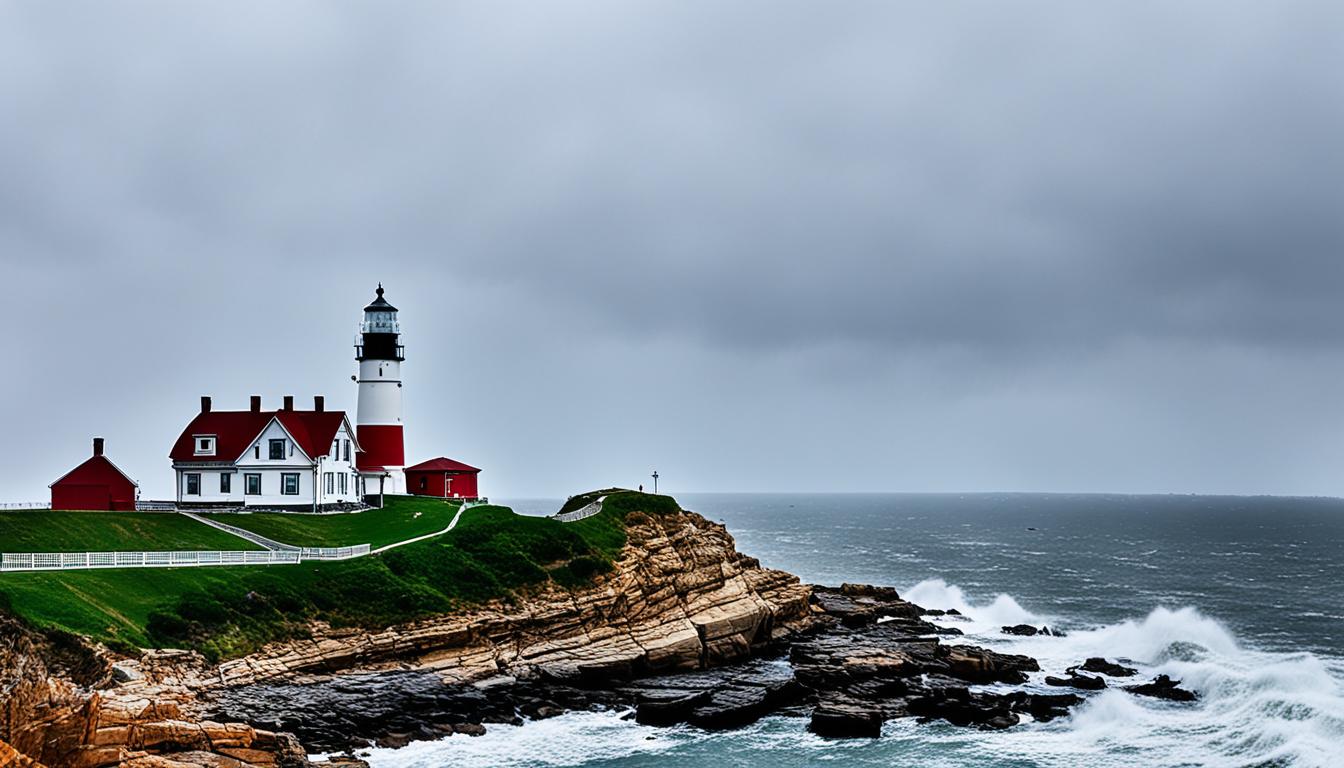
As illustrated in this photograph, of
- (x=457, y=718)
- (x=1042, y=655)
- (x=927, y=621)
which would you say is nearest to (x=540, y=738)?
(x=457, y=718)

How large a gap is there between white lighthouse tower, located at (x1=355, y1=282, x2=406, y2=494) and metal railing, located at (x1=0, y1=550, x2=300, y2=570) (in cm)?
2375

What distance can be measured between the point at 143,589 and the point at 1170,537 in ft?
456

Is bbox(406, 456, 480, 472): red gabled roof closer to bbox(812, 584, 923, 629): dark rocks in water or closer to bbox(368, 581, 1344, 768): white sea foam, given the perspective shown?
bbox(812, 584, 923, 629): dark rocks in water

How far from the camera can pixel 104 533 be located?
157 feet

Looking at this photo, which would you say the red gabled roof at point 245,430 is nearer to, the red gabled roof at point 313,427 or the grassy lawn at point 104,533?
the red gabled roof at point 313,427

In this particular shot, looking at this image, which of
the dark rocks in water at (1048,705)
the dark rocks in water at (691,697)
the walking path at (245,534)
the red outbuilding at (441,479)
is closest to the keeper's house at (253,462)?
the walking path at (245,534)

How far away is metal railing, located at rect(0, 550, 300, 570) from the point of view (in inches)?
1569

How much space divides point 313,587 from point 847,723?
21578 millimetres

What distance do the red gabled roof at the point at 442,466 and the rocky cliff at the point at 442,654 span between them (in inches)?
788

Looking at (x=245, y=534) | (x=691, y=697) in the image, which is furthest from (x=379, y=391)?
(x=691, y=697)

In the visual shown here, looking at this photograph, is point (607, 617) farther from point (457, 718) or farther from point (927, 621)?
point (927, 621)

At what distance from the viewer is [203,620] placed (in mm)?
38875

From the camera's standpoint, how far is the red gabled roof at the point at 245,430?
62.1 metres

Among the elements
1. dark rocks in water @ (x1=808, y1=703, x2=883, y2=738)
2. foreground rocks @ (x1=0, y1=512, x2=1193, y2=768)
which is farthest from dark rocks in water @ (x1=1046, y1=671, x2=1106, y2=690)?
dark rocks in water @ (x1=808, y1=703, x2=883, y2=738)
